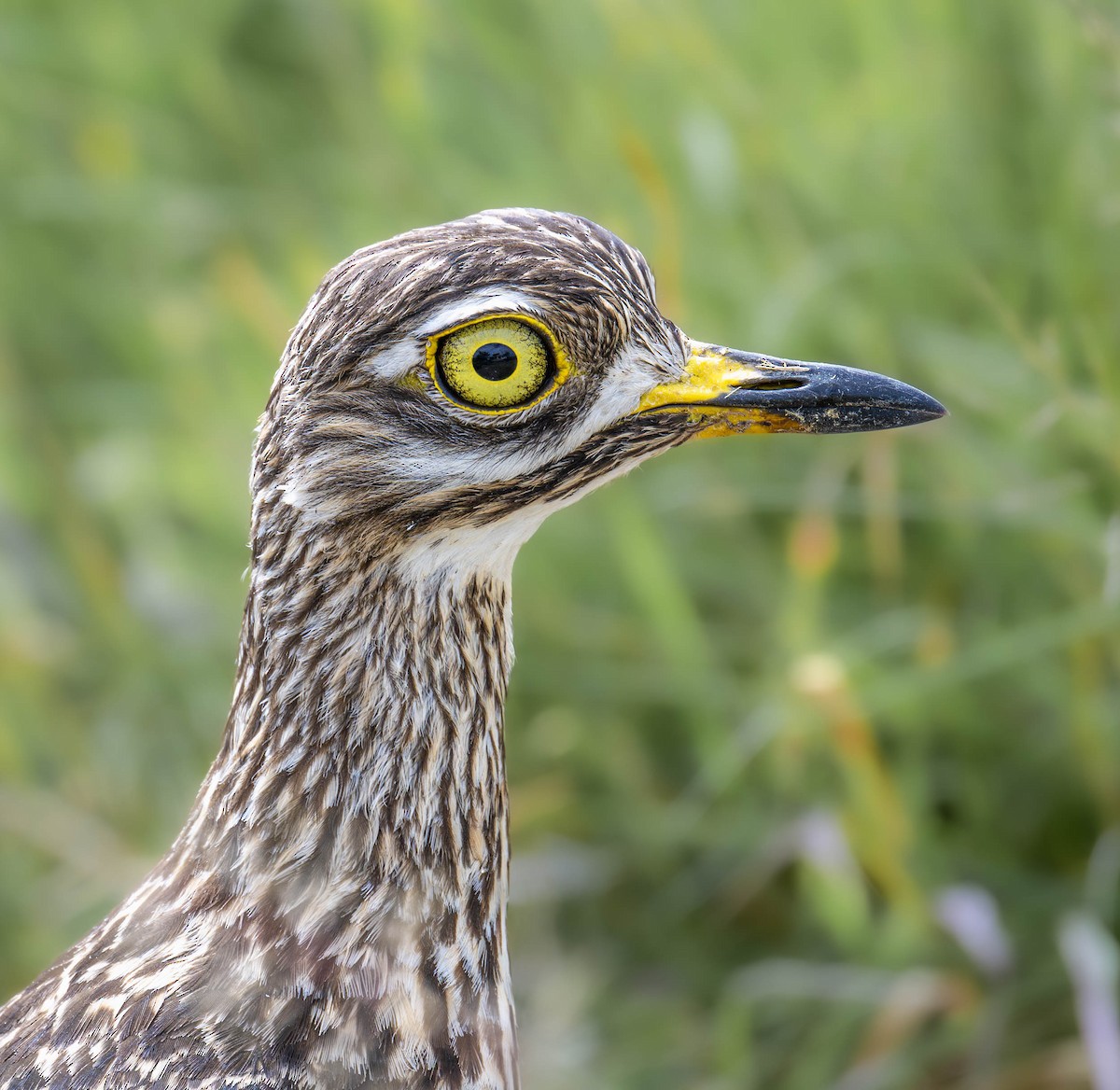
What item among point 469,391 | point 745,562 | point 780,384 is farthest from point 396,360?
point 745,562

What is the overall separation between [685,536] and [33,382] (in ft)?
6.67

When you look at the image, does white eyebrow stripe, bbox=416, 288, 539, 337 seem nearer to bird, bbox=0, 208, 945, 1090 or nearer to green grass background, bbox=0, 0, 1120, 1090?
bird, bbox=0, 208, 945, 1090

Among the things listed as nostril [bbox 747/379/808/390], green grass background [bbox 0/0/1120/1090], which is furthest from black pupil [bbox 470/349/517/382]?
green grass background [bbox 0/0/1120/1090]

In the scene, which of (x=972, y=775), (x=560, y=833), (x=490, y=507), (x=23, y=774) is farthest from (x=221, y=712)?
(x=490, y=507)

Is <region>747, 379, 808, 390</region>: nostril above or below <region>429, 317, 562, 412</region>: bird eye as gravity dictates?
below

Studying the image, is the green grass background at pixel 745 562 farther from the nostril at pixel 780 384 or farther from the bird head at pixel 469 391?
the bird head at pixel 469 391

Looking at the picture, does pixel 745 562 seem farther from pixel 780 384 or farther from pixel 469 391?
pixel 469 391

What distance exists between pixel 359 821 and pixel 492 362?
0.56m

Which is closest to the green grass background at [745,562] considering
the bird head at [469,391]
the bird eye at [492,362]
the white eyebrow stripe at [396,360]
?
the bird head at [469,391]

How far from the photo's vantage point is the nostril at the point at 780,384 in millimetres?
1844

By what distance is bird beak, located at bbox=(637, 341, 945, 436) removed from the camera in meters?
1.84

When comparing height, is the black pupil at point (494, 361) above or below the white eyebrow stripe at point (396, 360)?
below

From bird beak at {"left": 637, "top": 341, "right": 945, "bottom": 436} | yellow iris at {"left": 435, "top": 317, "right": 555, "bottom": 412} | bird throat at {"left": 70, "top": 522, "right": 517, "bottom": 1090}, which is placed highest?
yellow iris at {"left": 435, "top": 317, "right": 555, "bottom": 412}

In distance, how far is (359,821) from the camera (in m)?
1.79
